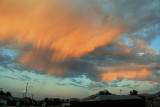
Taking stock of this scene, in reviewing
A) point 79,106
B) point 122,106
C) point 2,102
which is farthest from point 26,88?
point 122,106

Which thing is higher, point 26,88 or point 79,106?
point 26,88

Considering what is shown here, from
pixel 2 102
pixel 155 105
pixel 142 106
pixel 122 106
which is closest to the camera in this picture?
pixel 122 106

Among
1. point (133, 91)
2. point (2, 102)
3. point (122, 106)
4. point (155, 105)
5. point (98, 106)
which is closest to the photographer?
point (98, 106)

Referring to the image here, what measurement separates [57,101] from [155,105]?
306 ft

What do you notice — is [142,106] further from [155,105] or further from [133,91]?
[133,91]

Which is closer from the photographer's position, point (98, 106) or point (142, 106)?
point (98, 106)

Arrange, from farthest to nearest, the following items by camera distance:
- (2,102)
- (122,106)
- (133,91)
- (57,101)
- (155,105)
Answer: (133,91)
(57,101)
(2,102)
(155,105)
(122,106)

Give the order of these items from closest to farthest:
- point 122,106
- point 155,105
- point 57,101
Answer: point 122,106
point 155,105
point 57,101

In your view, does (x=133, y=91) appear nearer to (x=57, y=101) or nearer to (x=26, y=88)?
(x=57, y=101)

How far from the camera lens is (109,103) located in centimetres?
7325

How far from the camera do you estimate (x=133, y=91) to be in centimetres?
17225

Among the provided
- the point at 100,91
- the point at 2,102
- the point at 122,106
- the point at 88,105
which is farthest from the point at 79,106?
the point at 100,91

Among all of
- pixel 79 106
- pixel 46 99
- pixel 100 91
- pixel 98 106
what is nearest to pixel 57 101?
pixel 46 99

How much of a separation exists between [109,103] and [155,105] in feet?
106
